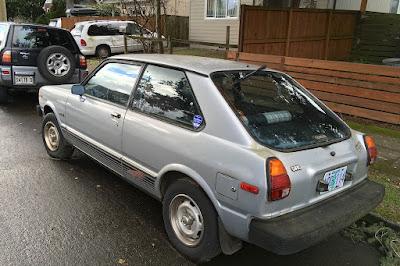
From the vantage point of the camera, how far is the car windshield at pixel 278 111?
2.76 meters

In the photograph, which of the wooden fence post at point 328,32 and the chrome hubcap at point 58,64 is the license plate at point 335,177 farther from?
the wooden fence post at point 328,32

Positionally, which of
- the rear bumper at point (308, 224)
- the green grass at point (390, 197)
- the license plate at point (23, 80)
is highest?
the license plate at point (23, 80)

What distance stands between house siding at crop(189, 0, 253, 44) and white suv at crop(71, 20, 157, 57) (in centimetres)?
389

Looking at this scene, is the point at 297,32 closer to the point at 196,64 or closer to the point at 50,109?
the point at 50,109

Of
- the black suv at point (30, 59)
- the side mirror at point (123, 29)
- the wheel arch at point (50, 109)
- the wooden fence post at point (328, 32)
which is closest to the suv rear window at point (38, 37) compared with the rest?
the black suv at point (30, 59)

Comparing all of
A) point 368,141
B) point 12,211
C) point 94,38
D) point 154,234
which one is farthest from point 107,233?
point 94,38

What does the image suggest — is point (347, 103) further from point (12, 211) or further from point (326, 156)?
point (12, 211)

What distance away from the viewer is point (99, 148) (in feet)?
12.9

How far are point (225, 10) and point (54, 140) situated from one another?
14.6 metres

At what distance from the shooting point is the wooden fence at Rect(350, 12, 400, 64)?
14789mm

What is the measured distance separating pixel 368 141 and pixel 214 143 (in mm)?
1567

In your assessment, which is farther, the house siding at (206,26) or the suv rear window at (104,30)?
the house siding at (206,26)

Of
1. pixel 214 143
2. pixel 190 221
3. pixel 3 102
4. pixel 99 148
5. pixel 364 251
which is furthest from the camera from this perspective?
pixel 3 102

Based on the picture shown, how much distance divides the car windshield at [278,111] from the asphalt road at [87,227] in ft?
3.57
